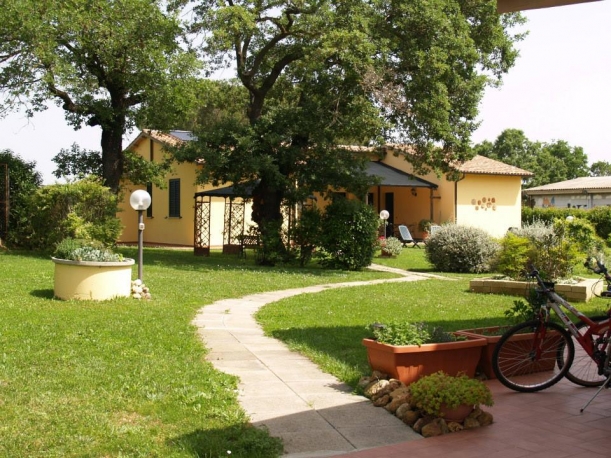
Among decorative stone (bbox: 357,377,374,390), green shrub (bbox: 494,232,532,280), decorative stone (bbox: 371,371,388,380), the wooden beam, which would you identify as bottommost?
decorative stone (bbox: 357,377,374,390)

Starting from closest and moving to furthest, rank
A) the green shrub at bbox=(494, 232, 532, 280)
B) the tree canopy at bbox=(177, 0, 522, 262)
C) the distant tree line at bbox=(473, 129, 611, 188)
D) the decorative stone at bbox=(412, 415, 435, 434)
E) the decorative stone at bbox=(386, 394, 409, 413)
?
the decorative stone at bbox=(412, 415, 435, 434)
the decorative stone at bbox=(386, 394, 409, 413)
the green shrub at bbox=(494, 232, 532, 280)
the tree canopy at bbox=(177, 0, 522, 262)
the distant tree line at bbox=(473, 129, 611, 188)

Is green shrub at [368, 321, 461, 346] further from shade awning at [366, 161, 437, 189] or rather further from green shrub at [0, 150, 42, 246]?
shade awning at [366, 161, 437, 189]

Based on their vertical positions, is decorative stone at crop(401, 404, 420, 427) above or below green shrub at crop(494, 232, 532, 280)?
below

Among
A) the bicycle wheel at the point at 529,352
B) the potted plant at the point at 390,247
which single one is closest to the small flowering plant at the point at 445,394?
the bicycle wheel at the point at 529,352

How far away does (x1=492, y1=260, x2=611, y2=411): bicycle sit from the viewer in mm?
6270

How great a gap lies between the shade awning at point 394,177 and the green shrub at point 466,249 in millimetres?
10831

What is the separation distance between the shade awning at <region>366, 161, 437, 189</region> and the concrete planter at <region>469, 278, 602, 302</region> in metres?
15.9

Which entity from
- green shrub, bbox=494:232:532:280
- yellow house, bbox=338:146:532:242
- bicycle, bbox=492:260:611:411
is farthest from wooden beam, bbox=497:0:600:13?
yellow house, bbox=338:146:532:242

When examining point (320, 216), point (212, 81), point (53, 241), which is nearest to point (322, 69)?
point (320, 216)

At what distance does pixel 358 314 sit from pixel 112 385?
17.4ft

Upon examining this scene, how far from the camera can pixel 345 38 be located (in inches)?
664

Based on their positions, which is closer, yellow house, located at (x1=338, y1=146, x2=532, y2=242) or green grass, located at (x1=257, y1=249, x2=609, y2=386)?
green grass, located at (x1=257, y1=249, x2=609, y2=386)

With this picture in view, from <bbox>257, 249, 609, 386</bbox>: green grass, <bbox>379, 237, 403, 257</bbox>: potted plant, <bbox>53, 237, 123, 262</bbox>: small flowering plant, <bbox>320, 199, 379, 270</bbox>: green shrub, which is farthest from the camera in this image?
<bbox>379, 237, 403, 257</bbox>: potted plant

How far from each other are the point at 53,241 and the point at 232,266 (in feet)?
18.6
